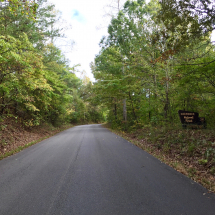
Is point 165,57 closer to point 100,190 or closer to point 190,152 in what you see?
point 190,152

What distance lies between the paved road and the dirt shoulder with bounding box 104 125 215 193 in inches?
16.6

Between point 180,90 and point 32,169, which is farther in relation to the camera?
point 180,90

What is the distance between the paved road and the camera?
2.52 metres

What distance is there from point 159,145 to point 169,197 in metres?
4.49

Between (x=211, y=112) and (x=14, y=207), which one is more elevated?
(x=211, y=112)

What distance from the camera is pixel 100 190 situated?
3131 millimetres

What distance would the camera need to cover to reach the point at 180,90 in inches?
323

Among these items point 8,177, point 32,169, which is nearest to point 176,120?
point 32,169

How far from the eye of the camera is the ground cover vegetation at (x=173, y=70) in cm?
488

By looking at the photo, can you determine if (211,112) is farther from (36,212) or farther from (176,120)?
(36,212)

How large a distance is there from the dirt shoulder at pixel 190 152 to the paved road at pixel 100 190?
0.42 meters

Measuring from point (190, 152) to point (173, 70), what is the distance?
5036 mm

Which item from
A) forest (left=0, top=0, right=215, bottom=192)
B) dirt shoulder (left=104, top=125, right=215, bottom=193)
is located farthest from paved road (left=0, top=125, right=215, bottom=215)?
forest (left=0, top=0, right=215, bottom=192)

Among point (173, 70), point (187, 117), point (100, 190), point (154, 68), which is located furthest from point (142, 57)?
point (100, 190)
